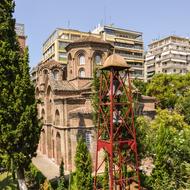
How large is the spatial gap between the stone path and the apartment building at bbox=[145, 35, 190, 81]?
46739 mm

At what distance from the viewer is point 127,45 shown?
72.9 metres

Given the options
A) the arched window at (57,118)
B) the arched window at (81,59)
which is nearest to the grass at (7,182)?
the arched window at (57,118)

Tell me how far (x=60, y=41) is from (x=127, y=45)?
1776 centimetres

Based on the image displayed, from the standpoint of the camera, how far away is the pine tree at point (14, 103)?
18141 mm

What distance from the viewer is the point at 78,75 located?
120ft

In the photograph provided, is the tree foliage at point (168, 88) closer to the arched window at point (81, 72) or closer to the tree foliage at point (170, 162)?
the arched window at point (81, 72)

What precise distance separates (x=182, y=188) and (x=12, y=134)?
41.8 feet

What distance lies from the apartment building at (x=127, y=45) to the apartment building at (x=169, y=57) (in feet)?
19.4

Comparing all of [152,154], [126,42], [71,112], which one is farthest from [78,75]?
[126,42]

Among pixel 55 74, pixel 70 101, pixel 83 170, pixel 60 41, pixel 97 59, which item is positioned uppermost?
pixel 60 41

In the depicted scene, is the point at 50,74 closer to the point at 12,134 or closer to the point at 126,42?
the point at 12,134

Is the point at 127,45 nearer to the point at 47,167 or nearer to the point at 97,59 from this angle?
the point at 97,59

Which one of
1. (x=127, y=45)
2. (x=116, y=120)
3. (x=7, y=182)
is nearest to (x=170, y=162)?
(x=116, y=120)

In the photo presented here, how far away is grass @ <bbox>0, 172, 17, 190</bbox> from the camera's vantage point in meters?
23.2
